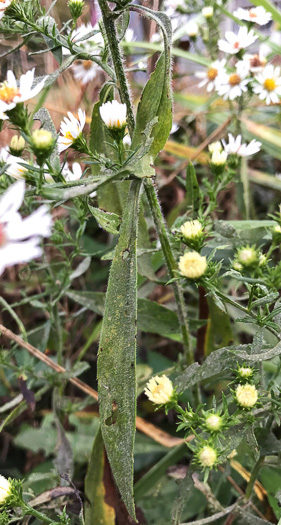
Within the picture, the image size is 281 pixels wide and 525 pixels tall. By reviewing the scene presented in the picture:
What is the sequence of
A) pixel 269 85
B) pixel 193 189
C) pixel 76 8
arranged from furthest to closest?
pixel 269 85 → pixel 193 189 → pixel 76 8

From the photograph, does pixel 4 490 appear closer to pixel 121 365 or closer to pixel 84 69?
pixel 121 365

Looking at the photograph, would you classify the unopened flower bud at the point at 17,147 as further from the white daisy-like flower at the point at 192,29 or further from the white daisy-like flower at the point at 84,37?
the white daisy-like flower at the point at 192,29

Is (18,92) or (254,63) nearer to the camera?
(18,92)

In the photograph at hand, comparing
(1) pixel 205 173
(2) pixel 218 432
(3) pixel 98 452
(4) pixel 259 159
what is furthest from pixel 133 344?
(4) pixel 259 159

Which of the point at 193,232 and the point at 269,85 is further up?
the point at 269,85

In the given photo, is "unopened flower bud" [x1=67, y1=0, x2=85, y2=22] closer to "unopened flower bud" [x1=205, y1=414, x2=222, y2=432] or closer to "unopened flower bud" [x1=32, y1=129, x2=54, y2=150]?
"unopened flower bud" [x1=32, y1=129, x2=54, y2=150]

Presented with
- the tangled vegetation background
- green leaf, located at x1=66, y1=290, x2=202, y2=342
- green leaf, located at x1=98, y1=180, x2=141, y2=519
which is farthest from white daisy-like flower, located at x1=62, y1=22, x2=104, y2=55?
green leaf, located at x1=66, y1=290, x2=202, y2=342

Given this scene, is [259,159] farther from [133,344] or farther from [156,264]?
[133,344]

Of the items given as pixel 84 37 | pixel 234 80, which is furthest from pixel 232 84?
pixel 84 37

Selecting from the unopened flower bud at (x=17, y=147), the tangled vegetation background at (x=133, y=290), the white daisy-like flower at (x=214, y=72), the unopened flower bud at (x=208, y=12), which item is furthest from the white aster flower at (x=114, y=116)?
the unopened flower bud at (x=208, y=12)
